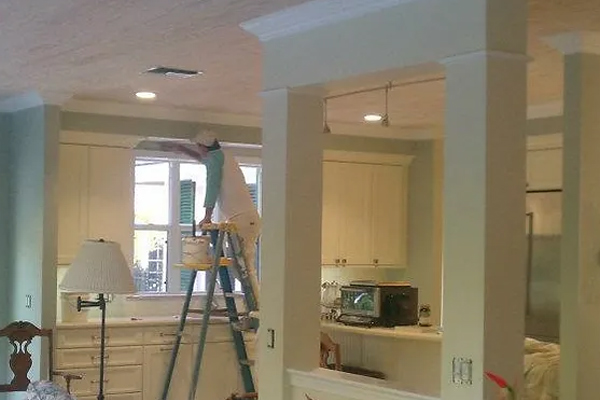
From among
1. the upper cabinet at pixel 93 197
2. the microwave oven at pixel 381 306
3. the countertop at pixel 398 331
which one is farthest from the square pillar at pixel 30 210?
the microwave oven at pixel 381 306

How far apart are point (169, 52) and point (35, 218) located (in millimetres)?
2356

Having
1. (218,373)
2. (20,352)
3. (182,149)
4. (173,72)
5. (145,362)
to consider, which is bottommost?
(218,373)

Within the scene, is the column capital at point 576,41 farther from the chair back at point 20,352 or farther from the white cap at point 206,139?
the chair back at point 20,352

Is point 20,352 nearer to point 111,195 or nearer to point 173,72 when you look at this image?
point 111,195

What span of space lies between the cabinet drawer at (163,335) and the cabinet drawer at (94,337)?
6 centimetres

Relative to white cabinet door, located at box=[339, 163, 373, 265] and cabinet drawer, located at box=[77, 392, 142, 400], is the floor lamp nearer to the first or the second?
cabinet drawer, located at box=[77, 392, 142, 400]

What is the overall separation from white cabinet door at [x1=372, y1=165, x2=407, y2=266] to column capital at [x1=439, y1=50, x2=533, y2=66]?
5.42 meters

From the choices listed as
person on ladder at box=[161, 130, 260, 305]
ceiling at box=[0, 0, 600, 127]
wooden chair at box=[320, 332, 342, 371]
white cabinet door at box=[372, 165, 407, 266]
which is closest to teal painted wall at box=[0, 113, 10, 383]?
ceiling at box=[0, 0, 600, 127]

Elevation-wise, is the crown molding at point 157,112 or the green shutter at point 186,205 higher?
the crown molding at point 157,112

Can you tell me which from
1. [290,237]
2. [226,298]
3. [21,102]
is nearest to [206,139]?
[226,298]

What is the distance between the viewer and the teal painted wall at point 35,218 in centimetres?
693

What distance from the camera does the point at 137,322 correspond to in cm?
759

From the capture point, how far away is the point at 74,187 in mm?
7500

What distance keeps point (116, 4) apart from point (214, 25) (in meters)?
0.55
